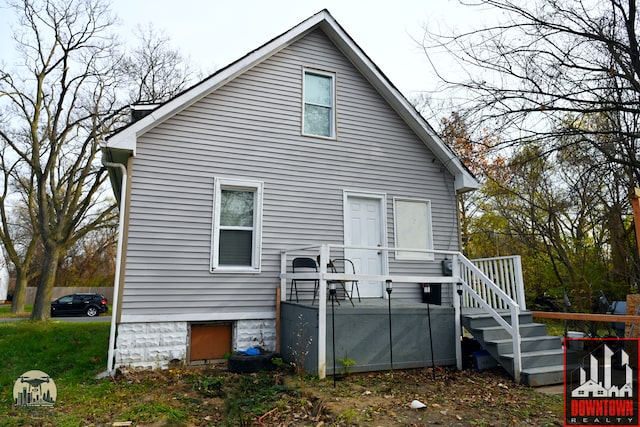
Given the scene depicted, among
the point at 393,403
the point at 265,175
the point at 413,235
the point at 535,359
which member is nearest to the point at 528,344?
the point at 535,359

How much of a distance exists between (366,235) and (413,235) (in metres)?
1.09

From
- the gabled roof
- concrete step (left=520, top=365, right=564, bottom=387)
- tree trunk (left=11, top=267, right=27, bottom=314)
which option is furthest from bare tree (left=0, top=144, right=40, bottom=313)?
concrete step (left=520, top=365, right=564, bottom=387)

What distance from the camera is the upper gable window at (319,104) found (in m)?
8.53

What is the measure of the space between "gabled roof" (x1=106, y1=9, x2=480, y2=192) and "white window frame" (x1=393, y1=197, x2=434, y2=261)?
106cm

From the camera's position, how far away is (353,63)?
29.7 ft

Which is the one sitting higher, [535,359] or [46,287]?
[46,287]

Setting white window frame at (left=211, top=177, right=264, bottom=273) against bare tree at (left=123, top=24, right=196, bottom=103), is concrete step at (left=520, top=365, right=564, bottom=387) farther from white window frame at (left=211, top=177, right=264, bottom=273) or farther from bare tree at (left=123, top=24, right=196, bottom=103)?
bare tree at (left=123, top=24, right=196, bottom=103)

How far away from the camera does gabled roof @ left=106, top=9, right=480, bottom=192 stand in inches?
268

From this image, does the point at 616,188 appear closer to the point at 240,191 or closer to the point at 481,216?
the point at 240,191

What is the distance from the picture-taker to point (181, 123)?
7328 mm

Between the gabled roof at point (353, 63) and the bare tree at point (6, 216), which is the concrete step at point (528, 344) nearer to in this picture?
the gabled roof at point (353, 63)
